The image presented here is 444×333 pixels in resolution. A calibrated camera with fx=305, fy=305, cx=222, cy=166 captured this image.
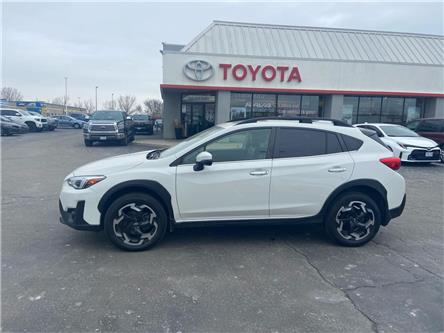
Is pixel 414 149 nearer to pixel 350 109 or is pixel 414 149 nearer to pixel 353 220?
pixel 350 109

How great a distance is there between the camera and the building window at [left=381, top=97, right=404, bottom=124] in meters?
19.2

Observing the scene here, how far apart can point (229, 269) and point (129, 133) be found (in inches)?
628

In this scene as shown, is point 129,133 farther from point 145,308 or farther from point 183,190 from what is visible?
point 145,308

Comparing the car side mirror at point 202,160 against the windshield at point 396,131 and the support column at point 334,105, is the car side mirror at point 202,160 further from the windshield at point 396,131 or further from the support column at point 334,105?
the support column at point 334,105

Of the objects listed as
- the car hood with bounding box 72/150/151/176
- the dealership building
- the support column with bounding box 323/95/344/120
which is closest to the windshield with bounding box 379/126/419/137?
the support column with bounding box 323/95/344/120

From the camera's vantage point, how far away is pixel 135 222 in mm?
3922

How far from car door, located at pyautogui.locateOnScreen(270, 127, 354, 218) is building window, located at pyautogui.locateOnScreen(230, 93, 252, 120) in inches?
549

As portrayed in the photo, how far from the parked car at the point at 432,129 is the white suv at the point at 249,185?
1063 centimetres

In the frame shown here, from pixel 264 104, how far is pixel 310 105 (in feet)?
9.53

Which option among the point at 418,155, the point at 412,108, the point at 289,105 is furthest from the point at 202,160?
the point at 412,108

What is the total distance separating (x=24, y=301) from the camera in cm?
288

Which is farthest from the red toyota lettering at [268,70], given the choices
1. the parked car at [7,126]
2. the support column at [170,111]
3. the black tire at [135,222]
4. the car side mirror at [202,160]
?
the parked car at [7,126]

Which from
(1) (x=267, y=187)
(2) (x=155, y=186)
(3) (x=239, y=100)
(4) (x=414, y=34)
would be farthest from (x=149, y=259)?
(4) (x=414, y=34)

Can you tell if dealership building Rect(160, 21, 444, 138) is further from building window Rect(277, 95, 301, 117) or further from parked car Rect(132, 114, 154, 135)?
parked car Rect(132, 114, 154, 135)
